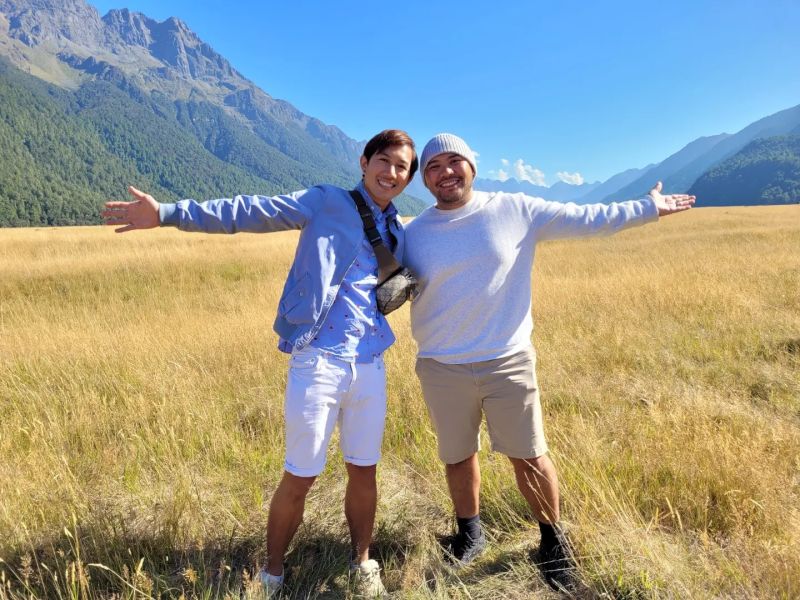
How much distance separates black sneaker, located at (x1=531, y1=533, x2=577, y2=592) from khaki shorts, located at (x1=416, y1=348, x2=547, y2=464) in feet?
1.53

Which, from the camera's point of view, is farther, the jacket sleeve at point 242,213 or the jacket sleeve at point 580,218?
the jacket sleeve at point 580,218

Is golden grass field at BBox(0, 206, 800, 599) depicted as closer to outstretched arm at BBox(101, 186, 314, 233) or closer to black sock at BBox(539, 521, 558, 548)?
black sock at BBox(539, 521, 558, 548)

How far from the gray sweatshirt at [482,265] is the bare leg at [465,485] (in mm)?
602

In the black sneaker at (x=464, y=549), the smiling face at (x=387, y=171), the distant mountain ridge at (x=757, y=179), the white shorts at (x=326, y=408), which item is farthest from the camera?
the distant mountain ridge at (x=757, y=179)

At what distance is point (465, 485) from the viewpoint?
2.30 metres

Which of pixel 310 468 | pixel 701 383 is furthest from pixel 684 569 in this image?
pixel 701 383

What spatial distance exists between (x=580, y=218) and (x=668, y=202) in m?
0.57

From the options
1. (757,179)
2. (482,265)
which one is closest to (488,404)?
(482,265)

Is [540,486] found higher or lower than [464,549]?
higher

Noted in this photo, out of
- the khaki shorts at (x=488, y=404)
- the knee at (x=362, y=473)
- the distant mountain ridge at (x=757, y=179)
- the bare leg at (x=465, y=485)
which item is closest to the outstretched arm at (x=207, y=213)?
the khaki shorts at (x=488, y=404)

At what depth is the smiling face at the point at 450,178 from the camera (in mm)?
2150

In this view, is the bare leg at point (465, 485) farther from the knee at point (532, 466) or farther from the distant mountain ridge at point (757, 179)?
the distant mountain ridge at point (757, 179)

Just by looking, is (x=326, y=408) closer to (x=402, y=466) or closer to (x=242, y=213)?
(x=242, y=213)

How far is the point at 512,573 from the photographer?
210 cm
